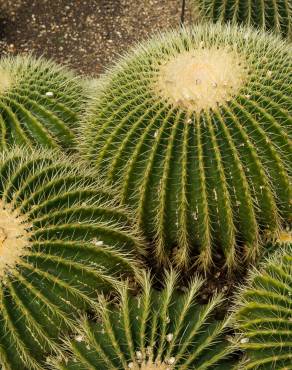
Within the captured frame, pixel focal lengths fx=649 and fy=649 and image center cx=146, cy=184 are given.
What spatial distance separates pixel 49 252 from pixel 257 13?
95.7 inches

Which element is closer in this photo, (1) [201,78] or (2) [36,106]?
(1) [201,78]

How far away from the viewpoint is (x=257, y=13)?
4039 mm

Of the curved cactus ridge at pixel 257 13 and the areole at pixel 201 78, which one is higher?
the areole at pixel 201 78

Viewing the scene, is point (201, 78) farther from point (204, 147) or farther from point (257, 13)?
point (257, 13)

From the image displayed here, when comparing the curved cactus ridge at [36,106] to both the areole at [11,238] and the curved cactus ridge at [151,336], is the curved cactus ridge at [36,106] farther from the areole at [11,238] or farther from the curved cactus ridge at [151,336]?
the curved cactus ridge at [151,336]

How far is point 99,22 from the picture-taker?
6223 mm

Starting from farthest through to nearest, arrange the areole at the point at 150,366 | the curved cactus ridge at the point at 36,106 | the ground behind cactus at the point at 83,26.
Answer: the ground behind cactus at the point at 83,26 → the curved cactus ridge at the point at 36,106 → the areole at the point at 150,366

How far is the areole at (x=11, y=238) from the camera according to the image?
2.21 meters

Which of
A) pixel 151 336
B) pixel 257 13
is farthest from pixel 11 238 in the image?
pixel 257 13

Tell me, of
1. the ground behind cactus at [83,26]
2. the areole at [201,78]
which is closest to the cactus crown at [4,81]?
the areole at [201,78]

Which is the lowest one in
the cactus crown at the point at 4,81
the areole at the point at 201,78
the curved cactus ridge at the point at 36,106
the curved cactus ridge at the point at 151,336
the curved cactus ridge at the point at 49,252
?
the curved cactus ridge at the point at 151,336

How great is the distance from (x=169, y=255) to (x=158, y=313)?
439 mm

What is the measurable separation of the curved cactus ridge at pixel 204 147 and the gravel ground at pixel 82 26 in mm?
3273

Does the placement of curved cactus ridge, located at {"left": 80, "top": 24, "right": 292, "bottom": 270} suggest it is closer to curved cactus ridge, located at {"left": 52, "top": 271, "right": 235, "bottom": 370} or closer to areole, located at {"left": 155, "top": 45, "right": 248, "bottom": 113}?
areole, located at {"left": 155, "top": 45, "right": 248, "bottom": 113}
